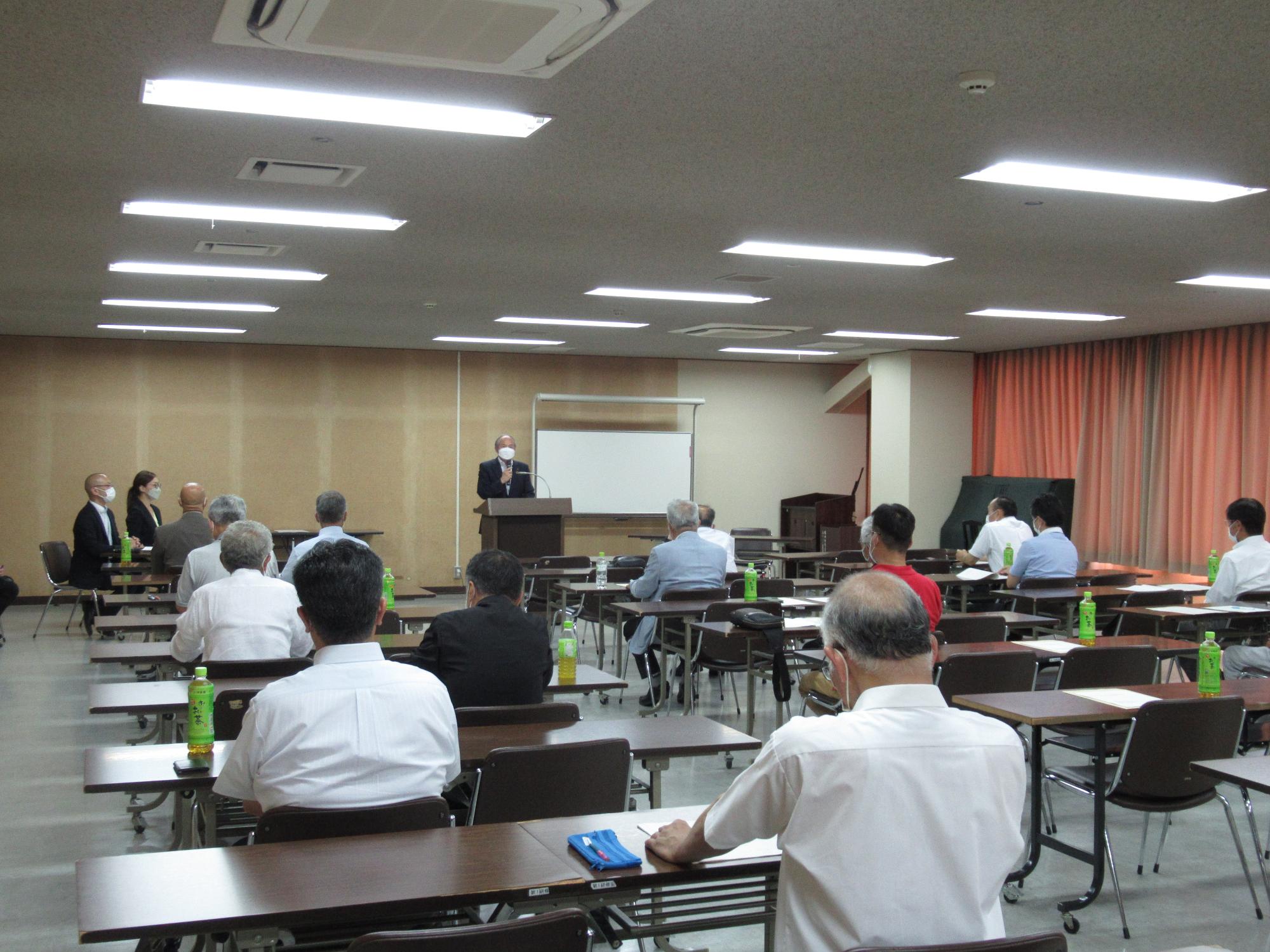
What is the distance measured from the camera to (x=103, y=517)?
9883mm

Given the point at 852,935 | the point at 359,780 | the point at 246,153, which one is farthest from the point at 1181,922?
the point at 246,153

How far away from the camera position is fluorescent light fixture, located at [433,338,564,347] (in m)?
12.2

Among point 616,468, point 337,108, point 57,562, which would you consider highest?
point 337,108


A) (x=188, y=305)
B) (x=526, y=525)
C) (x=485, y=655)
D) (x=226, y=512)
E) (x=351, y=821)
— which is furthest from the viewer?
(x=526, y=525)

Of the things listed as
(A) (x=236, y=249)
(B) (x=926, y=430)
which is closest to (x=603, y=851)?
(A) (x=236, y=249)

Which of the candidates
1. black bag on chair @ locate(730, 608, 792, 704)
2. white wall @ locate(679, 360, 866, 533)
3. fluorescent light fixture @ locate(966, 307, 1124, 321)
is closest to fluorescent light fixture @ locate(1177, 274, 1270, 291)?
fluorescent light fixture @ locate(966, 307, 1124, 321)

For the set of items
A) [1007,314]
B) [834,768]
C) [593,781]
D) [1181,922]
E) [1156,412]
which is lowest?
[1181,922]

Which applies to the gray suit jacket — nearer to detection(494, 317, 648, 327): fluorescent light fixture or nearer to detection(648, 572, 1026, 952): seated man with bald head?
detection(494, 317, 648, 327): fluorescent light fixture

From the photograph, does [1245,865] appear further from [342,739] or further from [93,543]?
[93,543]

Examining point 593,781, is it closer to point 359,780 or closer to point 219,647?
point 359,780

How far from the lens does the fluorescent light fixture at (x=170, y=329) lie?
37.2 ft

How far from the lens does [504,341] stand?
12.4 metres

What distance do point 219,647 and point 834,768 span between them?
10.9 ft

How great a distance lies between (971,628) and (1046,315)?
5110 mm
